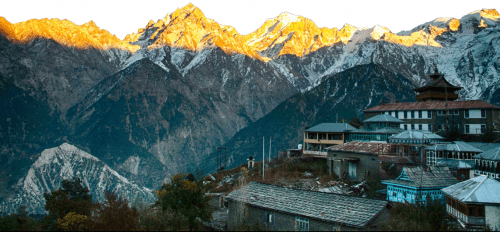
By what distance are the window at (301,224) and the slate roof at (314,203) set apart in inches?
15.9

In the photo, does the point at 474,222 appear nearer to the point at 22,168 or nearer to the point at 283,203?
the point at 283,203

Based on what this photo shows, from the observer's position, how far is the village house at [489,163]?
32.2 metres

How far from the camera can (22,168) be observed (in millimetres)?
142250

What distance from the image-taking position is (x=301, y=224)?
77.9 ft

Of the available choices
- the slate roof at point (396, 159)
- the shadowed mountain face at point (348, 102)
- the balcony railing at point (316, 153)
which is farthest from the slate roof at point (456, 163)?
the shadowed mountain face at point (348, 102)

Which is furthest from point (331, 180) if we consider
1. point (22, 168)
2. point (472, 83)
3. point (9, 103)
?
point (9, 103)

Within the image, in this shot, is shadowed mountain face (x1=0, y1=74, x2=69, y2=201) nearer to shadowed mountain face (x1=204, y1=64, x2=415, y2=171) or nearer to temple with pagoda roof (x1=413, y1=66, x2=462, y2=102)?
shadowed mountain face (x1=204, y1=64, x2=415, y2=171)

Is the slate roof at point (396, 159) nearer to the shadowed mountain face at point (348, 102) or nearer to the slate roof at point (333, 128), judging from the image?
the slate roof at point (333, 128)

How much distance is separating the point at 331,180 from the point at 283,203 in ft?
55.6

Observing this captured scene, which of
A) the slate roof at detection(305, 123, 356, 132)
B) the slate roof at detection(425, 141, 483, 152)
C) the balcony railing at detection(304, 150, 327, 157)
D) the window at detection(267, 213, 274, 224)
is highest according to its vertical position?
the slate roof at detection(305, 123, 356, 132)

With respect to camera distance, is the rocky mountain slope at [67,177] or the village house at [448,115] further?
the rocky mountain slope at [67,177]

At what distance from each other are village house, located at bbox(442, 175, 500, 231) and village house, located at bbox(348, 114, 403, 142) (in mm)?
24064

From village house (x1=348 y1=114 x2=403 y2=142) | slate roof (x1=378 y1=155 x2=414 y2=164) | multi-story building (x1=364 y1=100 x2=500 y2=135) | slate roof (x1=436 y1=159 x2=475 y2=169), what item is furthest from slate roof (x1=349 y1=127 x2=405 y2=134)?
slate roof (x1=436 y1=159 x2=475 y2=169)

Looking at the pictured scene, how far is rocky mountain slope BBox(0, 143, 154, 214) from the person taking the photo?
419 feet
